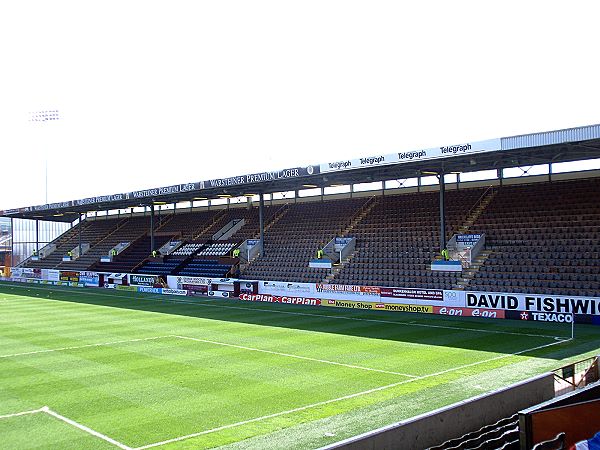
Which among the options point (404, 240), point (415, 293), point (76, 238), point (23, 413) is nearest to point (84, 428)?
point (23, 413)

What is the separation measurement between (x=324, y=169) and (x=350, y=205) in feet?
35.3

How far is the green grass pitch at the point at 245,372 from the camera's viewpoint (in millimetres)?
10922

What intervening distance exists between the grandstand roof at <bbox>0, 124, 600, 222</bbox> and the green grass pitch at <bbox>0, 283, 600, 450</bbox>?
7599 mm

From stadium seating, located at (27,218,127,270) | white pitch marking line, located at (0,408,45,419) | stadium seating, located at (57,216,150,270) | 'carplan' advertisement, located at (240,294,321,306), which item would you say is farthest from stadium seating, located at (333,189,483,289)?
stadium seating, located at (27,218,127,270)

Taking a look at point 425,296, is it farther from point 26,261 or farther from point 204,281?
point 26,261

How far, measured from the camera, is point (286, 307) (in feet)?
103

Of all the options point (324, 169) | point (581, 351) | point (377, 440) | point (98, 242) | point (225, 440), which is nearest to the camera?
point (377, 440)

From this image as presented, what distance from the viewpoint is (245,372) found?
1549 centimetres

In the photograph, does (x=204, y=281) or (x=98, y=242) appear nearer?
(x=204, y=281)

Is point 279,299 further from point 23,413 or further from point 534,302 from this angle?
point 23,413

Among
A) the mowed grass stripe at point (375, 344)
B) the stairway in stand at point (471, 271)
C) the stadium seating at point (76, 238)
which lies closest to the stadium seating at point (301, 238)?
the stairway in stand at point (471, 271)

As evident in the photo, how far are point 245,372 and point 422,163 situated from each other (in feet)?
57.3

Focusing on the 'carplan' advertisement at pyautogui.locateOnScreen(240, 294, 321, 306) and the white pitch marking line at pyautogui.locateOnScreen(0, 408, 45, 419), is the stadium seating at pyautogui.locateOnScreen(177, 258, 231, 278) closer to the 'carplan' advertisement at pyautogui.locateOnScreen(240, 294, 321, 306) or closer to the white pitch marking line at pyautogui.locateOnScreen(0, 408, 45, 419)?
the 'carplan' advertisement at pyautogui.locateOnScreen(240, 294, 321, 306)

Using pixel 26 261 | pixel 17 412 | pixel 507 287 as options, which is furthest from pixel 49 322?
pixel 26 261
